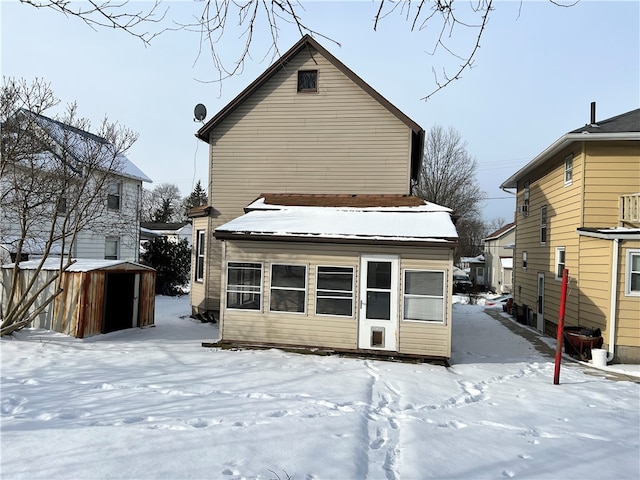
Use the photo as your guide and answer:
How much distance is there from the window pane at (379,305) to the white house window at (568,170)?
7.84 m

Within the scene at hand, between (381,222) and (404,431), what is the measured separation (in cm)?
608

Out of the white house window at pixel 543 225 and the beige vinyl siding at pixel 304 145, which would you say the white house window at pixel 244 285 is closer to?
the beige vinyl siding at pixel 304 145

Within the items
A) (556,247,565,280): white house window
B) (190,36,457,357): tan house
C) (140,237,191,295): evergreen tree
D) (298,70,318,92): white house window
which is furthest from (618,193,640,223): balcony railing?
(140,237,191,295): evergreen tree

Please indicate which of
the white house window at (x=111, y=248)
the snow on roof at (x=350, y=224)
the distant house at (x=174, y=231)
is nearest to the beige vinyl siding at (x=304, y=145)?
the snow on roof at (x=350, y=224)

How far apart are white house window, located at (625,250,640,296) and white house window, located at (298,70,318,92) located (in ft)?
33.1

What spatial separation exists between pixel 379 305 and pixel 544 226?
32.3ft

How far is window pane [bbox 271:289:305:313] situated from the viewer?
33.5 ft

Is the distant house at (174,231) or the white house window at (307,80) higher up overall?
the white house window at (307,80)

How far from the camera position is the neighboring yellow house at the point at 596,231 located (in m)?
10.8

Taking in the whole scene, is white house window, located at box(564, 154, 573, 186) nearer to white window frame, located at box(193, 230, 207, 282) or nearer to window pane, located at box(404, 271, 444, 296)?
window pane, located at box(404, 271, 444, 296)

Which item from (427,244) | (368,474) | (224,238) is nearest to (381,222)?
(427,244)

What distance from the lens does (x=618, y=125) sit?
12.6 metres

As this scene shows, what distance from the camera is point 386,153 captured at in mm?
13000

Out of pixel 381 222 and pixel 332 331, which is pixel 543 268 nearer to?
pixel 381 222
